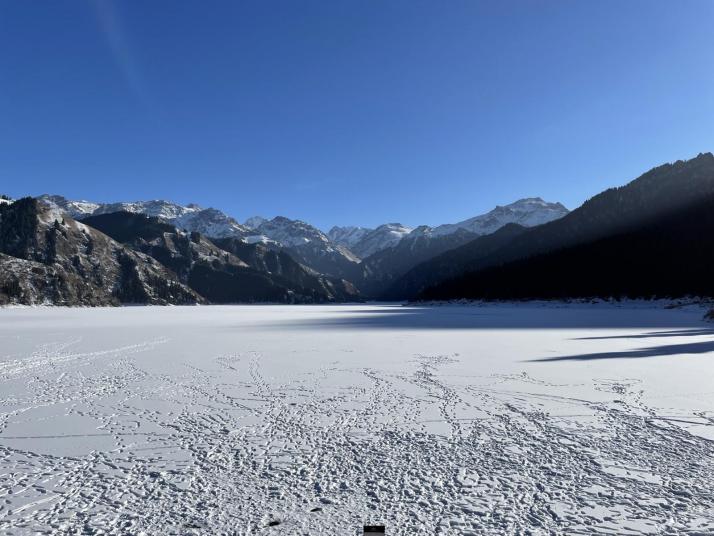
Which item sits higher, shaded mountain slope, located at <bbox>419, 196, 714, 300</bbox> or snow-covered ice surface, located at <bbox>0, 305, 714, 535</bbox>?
shaded mountain slope, located at <bbox>419, 196, 714, 300</bbox>

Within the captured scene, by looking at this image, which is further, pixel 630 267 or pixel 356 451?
pixel 630 267

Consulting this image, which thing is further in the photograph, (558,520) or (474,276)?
(474,276)

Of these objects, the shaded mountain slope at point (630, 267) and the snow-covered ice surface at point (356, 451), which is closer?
the snow-covered ice surface at point (356, 451)

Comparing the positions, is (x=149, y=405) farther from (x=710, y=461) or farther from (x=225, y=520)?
(x=710, y=461)

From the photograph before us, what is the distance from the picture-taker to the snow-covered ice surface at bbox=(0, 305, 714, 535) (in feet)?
18.7

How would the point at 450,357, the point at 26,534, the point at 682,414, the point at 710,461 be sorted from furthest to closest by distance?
1. the point at 450,357
2. the point at 682,414
3. the point at 710,461
4. the point at 26,534

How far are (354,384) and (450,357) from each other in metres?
7.88

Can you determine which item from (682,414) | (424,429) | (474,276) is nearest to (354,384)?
(424,429)

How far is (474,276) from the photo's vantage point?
164750 mm

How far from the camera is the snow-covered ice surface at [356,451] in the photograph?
5.70 m

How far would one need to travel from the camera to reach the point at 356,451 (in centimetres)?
810

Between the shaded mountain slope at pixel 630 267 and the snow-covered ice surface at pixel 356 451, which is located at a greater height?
the shaded mountain slope at pixel 630 267

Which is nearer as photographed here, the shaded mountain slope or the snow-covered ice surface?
the snow-covered ice surface

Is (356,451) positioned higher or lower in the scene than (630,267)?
lower
